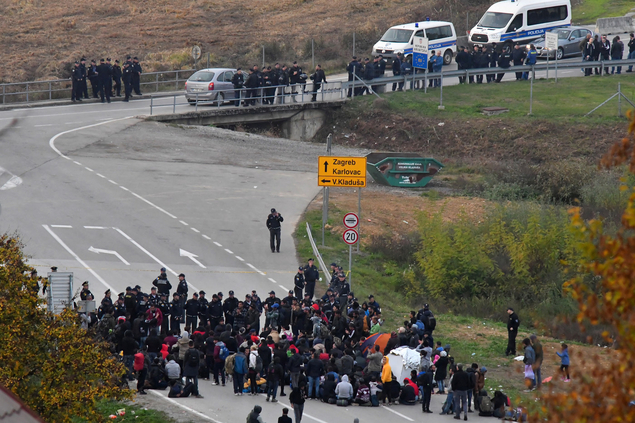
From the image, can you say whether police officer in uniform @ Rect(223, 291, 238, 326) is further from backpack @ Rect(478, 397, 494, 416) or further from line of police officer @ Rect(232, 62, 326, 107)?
line of police officer @ Rect(232, 62, 326, 107)

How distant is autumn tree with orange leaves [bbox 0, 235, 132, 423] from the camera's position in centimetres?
1089

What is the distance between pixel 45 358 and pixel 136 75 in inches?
1233

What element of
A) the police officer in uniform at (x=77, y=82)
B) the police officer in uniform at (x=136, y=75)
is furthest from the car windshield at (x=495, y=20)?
the police officer in uniform at (x=77, y=82)

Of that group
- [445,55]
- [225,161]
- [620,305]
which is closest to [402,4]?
[445,55]

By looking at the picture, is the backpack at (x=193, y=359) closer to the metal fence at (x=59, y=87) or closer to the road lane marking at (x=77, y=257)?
the road lane marking at (x=77, y=257)

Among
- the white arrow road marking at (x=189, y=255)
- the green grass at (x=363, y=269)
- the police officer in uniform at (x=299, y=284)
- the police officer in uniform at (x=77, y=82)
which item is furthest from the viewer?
the police officer in uniform at (x=77, y=82)

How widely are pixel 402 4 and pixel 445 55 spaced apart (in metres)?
16.7

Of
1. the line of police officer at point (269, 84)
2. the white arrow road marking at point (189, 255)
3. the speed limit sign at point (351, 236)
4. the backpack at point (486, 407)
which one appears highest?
the line of police officer at point (269, 84)

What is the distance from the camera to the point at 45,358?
1123 centimetres

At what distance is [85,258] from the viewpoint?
24.0 metres

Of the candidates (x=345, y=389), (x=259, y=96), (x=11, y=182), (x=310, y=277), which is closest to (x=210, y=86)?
(x=259, y=96)

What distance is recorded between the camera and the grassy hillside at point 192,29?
5134cm

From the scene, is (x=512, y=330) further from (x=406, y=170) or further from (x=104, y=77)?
(x=104, y=77)

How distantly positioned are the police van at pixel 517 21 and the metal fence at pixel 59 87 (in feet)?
52.7
